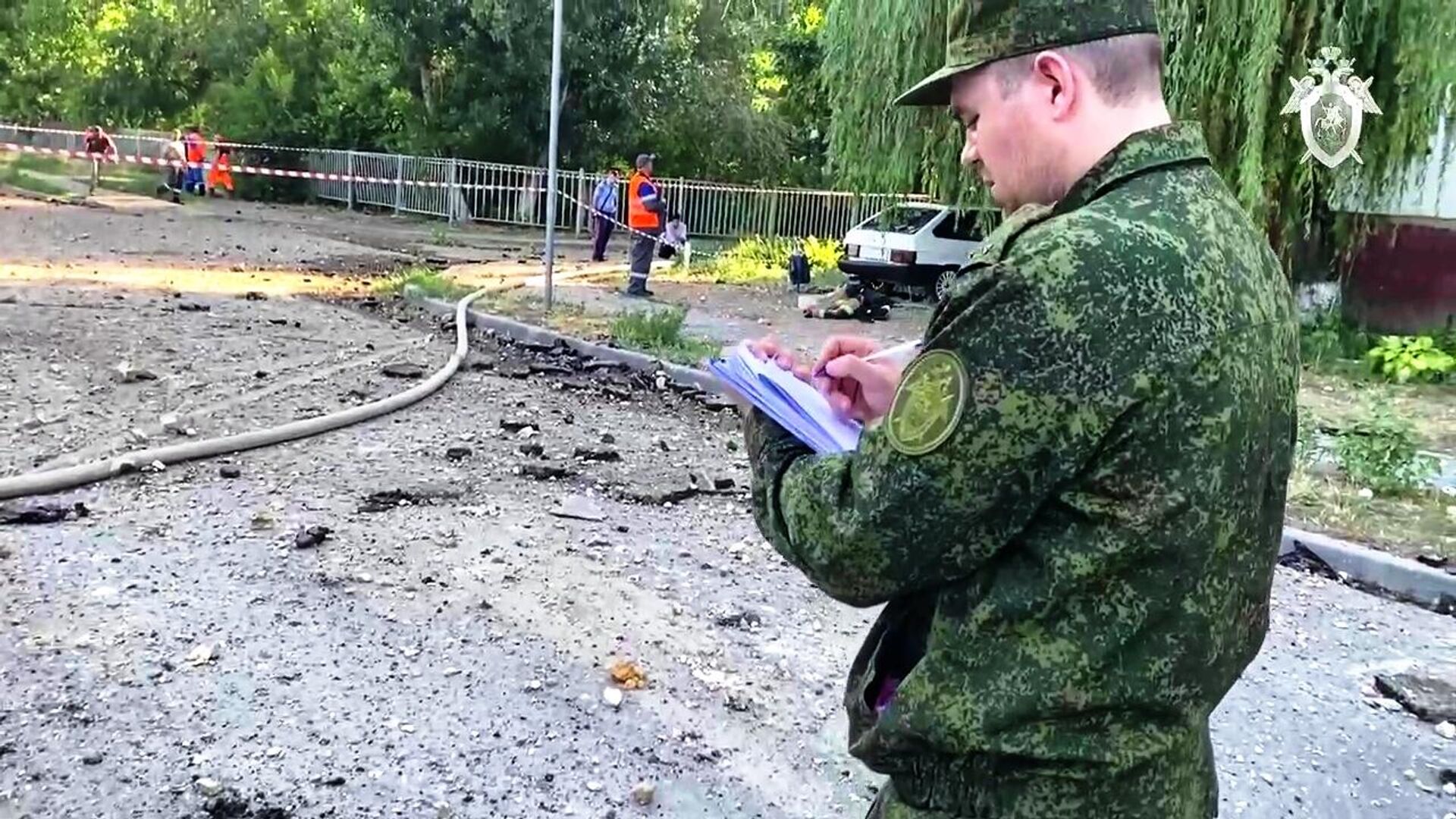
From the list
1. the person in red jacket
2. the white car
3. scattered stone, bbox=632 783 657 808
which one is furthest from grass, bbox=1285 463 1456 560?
the person in red jacket

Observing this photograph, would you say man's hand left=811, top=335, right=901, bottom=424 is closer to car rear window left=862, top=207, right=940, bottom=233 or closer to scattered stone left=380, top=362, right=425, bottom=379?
scattered stone left=380, top=362, right=425, bottom=379

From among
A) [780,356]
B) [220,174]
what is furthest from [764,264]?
[780,356]

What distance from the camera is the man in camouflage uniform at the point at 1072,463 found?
1.25m

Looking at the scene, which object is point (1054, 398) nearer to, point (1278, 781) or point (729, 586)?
point (1278, 781)

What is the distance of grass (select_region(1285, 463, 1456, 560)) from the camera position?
6242 mm

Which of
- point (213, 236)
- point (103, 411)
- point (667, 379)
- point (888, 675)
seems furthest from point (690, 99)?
point (888, 675)

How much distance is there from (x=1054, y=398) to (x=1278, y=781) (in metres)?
3.10

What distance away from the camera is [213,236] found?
19969 millimetres

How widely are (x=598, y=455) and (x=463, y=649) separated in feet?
9.65

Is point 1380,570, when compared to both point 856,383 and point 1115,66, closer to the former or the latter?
point 856,383

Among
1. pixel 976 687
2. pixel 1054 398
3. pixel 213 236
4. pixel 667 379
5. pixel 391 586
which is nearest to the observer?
pixel 1054 398

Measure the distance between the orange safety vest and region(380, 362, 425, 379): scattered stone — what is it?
6209 millimetres

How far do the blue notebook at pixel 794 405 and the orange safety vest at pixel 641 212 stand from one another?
46.4 feet

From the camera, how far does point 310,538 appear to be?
17.7ft
